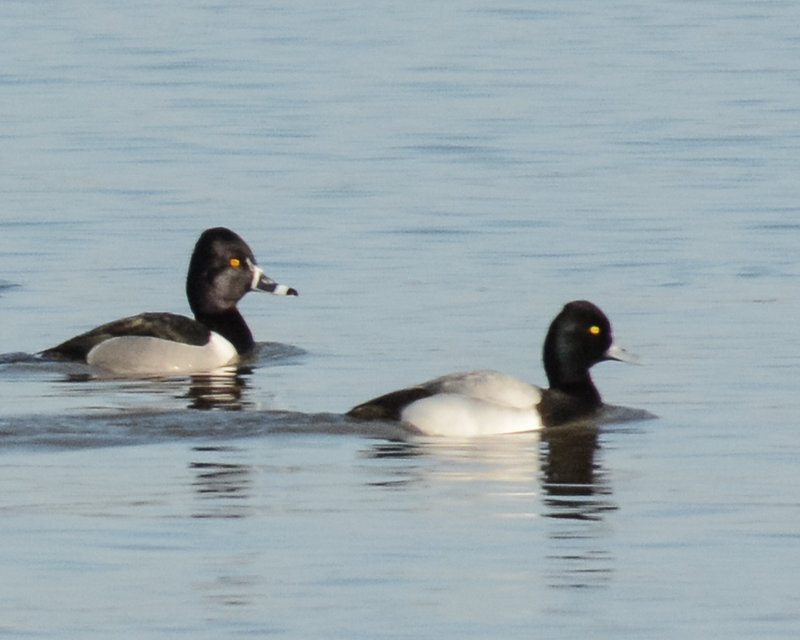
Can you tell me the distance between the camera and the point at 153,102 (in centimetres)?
3750

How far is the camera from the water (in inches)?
398

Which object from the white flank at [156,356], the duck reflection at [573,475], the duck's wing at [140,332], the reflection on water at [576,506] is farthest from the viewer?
the white flank at [156,356]

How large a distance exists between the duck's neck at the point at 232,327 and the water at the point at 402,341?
1.22 feet

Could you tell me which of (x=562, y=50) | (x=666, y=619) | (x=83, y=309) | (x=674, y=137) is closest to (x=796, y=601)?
(x=666, y=619)

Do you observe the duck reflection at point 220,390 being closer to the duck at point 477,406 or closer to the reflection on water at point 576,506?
the duck at point 477,406

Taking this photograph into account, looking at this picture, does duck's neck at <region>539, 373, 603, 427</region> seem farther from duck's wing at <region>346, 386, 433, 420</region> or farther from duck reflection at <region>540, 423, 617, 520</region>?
duck's wing at <region>346, 386, 433, 420</region>

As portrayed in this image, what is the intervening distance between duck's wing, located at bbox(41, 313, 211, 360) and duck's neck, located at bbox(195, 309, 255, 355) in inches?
12.6

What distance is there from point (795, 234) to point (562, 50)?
79.0 ft

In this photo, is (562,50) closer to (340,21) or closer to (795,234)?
(340,21)

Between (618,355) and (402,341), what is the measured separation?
2.78 meters

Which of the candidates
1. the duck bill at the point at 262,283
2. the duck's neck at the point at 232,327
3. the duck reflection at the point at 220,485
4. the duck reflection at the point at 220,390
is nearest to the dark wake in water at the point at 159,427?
the duck reflection at the point at 220,485

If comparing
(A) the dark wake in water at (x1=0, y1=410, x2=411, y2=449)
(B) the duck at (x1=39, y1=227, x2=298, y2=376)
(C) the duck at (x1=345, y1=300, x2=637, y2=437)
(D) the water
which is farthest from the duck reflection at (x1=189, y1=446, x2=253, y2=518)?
(B) the duck at (x1=39, y1=227, x2=298, y2=376)

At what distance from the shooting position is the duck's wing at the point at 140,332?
17122mm

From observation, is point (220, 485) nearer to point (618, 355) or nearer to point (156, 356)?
point (618, 355)
